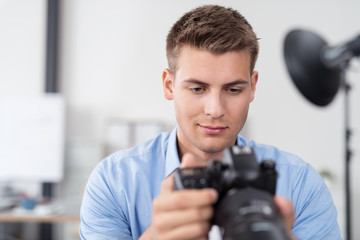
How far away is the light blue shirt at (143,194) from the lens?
1.03m

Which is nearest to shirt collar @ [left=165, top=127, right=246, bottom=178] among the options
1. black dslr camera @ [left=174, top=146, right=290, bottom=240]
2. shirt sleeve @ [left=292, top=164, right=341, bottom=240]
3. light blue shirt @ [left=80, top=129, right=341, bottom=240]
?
light blue shirt @ [left=80, top=129, right=341, bottom=240]

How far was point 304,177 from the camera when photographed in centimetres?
115

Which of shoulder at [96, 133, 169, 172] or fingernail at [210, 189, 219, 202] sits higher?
fingernail at [210, 189, 219, 202]

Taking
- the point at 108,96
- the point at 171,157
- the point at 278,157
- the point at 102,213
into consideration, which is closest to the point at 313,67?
the point at 278,157

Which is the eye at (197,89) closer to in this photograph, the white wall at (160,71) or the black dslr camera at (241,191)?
the black dslr camera at (241,191)

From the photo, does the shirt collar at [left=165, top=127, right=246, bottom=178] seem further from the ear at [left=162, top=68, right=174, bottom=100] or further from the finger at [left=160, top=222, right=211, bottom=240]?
the finger at [left=160, top=222, right=211, bottom=240]

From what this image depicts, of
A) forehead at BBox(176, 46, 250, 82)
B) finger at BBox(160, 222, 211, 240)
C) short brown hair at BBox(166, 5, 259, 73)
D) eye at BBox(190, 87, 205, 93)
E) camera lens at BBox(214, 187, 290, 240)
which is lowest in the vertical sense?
finger at BBox(160, 222, 211, 240)

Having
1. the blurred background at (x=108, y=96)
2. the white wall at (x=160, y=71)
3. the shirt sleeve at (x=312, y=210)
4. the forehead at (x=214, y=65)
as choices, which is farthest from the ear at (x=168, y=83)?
the white wall at (x=160, y=71)

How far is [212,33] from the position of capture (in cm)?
105

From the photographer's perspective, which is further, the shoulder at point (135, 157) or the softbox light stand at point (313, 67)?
the softbox light stand at point (313, 67)

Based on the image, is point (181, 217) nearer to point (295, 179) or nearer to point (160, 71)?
point (295, 179)

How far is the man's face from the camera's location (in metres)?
0.99

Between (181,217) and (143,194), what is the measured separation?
23.1 inches

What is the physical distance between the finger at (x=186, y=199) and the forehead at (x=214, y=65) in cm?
51
